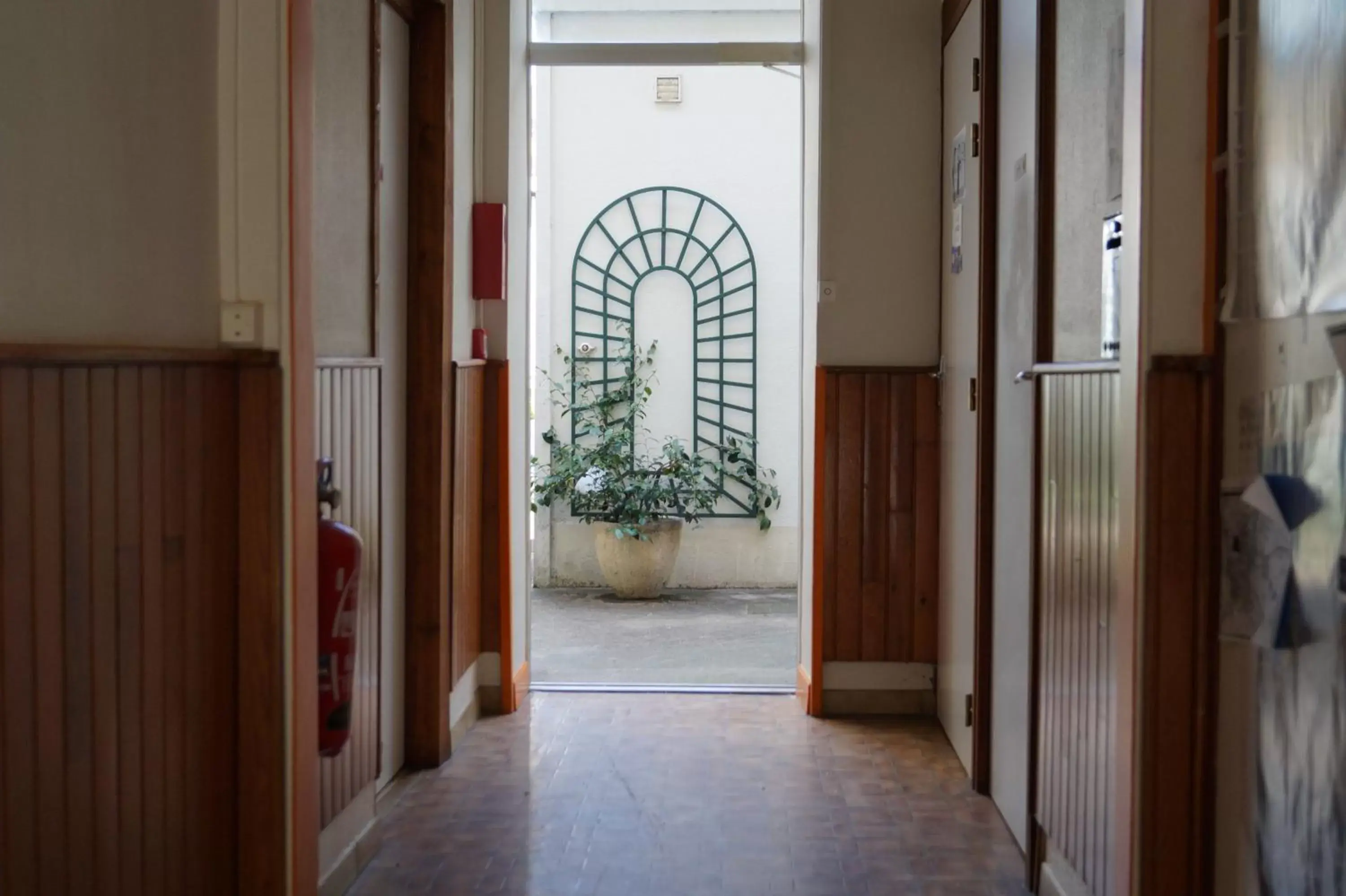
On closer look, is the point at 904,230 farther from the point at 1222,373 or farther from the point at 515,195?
the point at 1222,373

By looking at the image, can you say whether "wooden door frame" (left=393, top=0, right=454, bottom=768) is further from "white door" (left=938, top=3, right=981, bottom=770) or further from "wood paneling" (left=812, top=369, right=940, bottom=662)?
"white door" (left=938, top=3, right=981, bottom=770)

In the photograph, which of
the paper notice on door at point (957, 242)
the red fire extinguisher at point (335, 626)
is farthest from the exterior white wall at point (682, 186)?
the red fire extinguisher at point (335, 626)

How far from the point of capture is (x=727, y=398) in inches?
281

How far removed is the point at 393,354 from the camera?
3.49m

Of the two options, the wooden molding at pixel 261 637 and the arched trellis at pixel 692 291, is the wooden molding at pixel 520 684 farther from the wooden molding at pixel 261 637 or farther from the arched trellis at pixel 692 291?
the arched trellis at pixel 692 291

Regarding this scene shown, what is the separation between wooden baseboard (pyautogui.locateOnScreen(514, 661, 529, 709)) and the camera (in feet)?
14.4

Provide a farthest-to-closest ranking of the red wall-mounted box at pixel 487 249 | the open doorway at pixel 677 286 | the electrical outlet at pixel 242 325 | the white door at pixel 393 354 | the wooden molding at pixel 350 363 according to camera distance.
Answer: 1. the open doorway at pixel 677 286
2. the red wall-mounted box at pixel 487 249
3. the white door at pixel 393 354
4. the wooden molding at pixel 350 363
5. the electrical outlet at pixel 242 325

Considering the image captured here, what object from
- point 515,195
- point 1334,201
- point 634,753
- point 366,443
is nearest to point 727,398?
point 515,195

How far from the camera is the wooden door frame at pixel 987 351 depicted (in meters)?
3.43

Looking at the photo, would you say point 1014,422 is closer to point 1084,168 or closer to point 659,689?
point 1084,168

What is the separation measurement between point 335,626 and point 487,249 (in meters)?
1.96

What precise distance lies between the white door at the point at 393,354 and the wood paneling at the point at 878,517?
1.43 m

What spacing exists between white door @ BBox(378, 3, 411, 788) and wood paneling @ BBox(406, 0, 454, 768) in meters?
0.03

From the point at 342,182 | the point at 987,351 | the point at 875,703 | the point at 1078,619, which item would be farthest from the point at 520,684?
the point at 1078,619
